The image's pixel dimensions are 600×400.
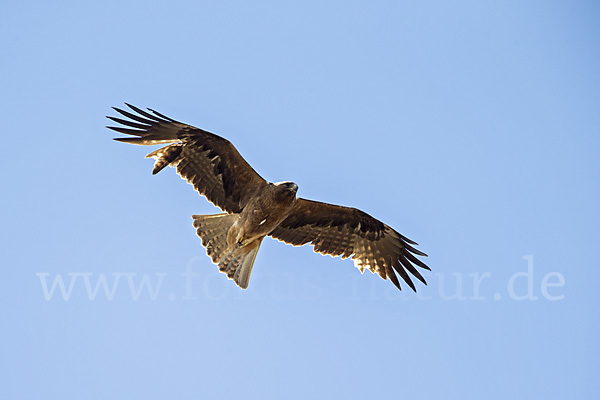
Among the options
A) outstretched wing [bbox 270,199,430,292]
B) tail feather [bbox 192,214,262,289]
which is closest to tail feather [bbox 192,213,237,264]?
tail feather [bbox 192,214,262,289]

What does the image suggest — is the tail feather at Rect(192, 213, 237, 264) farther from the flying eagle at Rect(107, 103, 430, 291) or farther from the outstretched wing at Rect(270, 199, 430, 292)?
the outstretched wing at Rect(270, 199, 430, 292)

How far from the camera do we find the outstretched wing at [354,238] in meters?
11.5

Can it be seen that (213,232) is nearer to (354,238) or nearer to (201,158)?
(201,158)

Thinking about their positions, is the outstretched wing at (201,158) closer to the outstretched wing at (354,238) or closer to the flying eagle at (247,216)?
the flying eagle at (247,216)

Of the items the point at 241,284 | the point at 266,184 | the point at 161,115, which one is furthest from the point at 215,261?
the point at 161,115

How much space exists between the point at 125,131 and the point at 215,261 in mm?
2339

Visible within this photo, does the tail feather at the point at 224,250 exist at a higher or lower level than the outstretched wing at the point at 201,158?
lower

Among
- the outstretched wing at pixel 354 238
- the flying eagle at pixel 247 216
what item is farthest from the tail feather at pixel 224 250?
the outstretched wing at pixel 354 238

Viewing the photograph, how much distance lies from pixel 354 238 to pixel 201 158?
276 cm

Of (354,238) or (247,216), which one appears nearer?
(247,216)

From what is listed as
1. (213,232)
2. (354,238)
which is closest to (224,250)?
(213,232)

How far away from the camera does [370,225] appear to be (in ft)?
38.9

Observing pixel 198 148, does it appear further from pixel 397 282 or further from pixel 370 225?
pixel 397 282

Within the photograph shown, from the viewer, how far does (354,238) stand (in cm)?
1191
